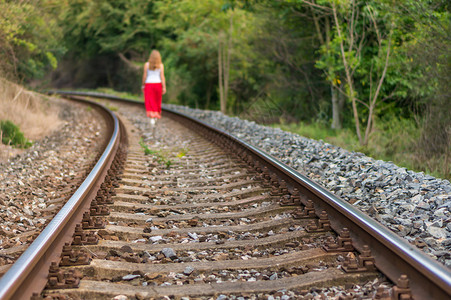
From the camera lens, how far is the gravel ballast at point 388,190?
3799mm

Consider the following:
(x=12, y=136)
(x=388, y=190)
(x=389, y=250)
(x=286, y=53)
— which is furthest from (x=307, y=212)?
(x=286, y=53)

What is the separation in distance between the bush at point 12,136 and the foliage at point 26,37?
317 centimetres

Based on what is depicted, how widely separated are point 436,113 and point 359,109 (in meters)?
4.94

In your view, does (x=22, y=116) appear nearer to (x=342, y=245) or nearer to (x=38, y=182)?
(x=38, y=182)

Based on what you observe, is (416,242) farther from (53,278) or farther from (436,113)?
(436,113)

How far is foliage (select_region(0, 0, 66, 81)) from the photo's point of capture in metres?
12.0

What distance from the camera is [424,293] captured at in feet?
8.73

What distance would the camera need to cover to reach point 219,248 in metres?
3.79

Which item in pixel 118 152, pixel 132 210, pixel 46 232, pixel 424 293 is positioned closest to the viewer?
pixel 424 293

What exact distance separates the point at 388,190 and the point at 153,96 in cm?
732

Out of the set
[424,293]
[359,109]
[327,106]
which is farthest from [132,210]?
[327,106]

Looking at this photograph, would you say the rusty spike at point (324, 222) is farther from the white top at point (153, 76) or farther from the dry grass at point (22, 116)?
the dry grass at point (22, 116)

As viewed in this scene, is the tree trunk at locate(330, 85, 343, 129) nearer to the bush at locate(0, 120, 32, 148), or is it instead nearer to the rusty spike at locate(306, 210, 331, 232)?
the bush at locate(0, 120, 32, 148)

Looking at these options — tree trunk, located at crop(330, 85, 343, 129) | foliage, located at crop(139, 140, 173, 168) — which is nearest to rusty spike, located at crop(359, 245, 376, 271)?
foliage, located at crop(139, 140, 173, 168)
